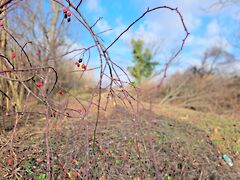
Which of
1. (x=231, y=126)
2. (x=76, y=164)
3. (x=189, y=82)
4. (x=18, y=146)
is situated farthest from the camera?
(x=189, y=82)

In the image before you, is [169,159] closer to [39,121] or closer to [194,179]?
[194,179]

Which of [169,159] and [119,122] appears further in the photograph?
[119,122]

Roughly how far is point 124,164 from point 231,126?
11.0 ft

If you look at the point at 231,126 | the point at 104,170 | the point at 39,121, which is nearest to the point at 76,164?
the point at 104,170

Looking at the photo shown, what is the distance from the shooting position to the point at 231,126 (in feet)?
17.5

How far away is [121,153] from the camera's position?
302cm

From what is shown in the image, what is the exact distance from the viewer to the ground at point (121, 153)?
2436 millimetres

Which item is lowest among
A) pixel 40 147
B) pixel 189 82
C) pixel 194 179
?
pixel 194 179

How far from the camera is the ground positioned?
244cm

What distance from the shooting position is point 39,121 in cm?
424

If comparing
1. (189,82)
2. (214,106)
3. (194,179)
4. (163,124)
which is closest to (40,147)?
(194,179)

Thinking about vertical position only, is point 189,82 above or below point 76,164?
above

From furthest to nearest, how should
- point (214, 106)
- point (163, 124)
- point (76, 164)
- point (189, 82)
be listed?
point (189, 82), point (214, 106), point (163, 124), point (76, 164)

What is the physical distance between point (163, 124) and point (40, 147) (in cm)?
249
